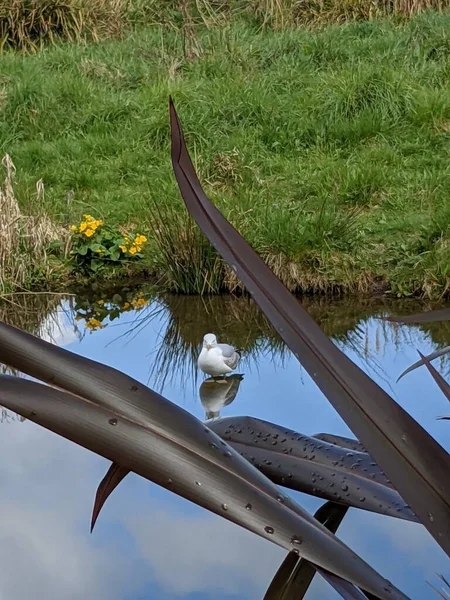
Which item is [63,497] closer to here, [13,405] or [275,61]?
[13,405]

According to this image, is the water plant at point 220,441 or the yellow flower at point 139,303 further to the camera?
the yellow flower at point 139,303

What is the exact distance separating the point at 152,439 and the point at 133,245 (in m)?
5.78

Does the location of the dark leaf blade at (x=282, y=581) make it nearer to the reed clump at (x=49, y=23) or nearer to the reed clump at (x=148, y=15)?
the reed clump at (x=148, y=15)

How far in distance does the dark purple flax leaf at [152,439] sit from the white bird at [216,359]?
3695 millimetres

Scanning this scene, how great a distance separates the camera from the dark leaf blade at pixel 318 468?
697 millimetres

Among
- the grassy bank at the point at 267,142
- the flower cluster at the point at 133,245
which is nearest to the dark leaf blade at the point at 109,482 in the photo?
the grassy bank at the point at 267,142

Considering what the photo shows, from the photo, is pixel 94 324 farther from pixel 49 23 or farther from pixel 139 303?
pixel 49 23

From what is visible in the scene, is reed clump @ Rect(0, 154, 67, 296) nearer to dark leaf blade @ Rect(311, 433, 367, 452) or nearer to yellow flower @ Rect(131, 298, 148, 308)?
yellow flower @ Rect(131, 298, 148, 308)

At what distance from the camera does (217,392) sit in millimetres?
4270

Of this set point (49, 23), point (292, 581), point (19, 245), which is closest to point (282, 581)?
point (292, 581)

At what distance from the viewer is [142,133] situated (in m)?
8.05

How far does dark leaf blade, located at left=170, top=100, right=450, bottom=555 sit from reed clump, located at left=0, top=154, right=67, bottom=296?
543 cm

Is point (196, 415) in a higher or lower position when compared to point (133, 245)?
lower

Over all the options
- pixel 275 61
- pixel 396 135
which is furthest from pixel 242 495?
pixel 275 61
